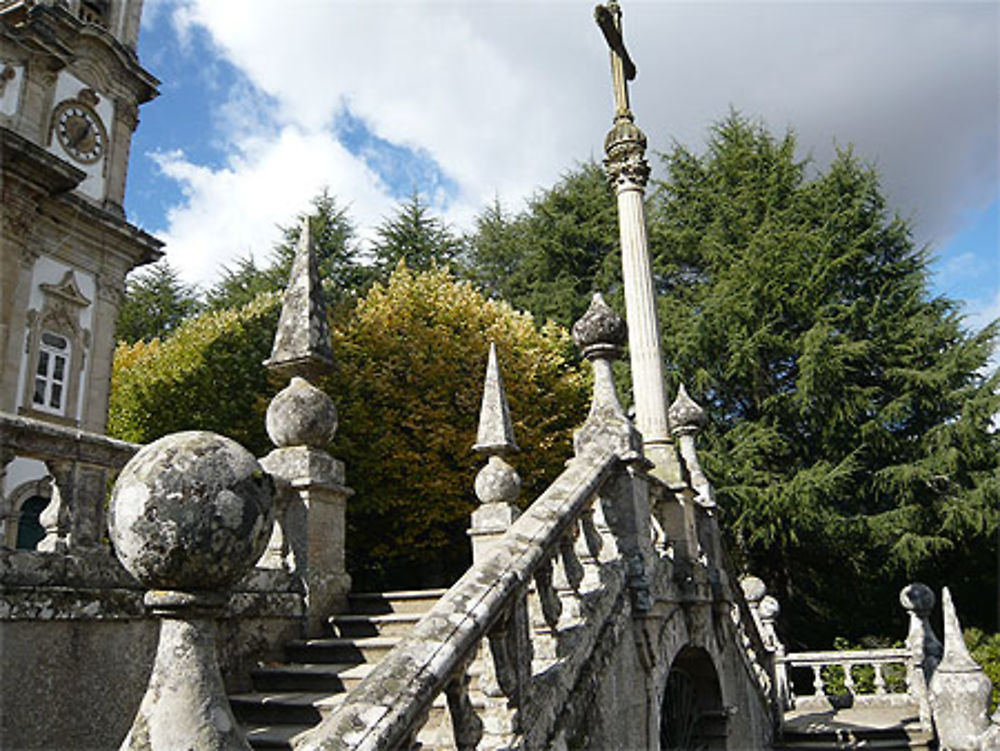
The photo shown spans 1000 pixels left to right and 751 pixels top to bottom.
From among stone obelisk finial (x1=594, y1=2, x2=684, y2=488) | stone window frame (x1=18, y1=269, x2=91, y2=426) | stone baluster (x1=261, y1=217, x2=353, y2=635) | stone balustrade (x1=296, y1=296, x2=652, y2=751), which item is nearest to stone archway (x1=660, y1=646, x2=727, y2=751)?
stone obelisk finial (x1=594, y1=2, x2=684, y2=488)

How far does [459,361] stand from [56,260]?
28.4ft

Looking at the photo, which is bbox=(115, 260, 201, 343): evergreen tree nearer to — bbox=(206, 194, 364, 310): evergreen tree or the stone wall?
bbox=(206, 194, 364, 310): evergreen tree

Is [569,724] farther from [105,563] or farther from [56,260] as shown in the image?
[56,260]

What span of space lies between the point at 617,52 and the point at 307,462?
7174mm

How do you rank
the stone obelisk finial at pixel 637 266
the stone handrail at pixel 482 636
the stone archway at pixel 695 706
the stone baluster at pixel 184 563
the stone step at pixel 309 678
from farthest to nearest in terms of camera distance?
the stone obelisk finial at pixel 637 266 → the stone archway at pixel 695 706 → the stone step at pixel 309 678 → the stone handrail at pixel 482 636 → the stone baluster at pixel 184 563

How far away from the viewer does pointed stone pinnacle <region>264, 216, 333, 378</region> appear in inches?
238

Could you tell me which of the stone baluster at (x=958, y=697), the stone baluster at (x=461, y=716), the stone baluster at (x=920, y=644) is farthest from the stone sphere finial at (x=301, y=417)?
the stone baluster at (x=920, y=644)

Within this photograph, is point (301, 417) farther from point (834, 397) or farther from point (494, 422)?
point (834, 397)

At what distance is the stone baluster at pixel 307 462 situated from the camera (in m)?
5.87

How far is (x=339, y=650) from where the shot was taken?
5371 millimetres

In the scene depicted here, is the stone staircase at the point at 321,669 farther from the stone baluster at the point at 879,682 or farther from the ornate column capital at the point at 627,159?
the stone baluster at the point at 879,682

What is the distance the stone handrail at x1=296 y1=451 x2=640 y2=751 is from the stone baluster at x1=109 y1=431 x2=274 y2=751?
0.54 meters

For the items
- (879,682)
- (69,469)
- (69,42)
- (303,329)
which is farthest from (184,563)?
(69,42)

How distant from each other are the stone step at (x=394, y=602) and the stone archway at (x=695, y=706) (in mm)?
3166
